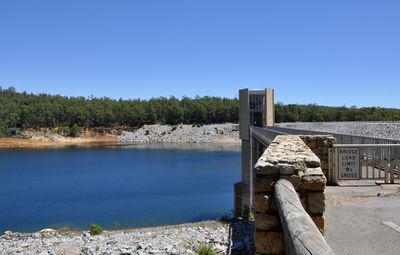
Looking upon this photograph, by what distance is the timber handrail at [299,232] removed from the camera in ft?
7.56

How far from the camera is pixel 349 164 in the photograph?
13.3m

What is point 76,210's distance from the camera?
119ft

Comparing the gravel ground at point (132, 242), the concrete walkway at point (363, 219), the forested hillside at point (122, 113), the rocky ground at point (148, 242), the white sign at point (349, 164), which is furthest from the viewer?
the forested hillside at point (122, 113)

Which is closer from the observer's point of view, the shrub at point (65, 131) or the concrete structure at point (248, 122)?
Answer: the concrete structure at point (248, 122)

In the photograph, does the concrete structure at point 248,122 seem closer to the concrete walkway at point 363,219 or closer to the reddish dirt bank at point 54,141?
the concrete walkway at point 363,219

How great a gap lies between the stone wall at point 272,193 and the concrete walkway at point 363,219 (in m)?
1.75

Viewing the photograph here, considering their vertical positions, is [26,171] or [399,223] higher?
[399,223]

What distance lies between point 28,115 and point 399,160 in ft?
499

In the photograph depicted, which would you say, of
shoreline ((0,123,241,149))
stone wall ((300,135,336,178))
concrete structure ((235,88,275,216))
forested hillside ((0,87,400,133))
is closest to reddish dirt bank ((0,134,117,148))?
shoreline ((0,123,241,149))

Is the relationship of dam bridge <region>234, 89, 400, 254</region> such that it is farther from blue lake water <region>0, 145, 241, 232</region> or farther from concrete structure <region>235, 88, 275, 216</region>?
blue lake water <region>0, 145, 241, 232</region>

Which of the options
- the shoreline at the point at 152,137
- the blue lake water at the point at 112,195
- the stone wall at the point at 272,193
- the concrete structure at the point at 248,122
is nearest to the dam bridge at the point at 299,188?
the stone wall at the point at 272,193

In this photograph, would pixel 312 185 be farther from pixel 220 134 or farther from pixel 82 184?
pixel 220 134

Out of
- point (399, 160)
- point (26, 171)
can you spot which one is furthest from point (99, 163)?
point (399, 160)

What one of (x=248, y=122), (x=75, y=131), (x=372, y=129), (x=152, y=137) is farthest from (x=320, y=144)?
(x=75, y=131)
